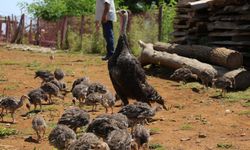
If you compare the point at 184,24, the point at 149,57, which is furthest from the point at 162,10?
the point at 149,57

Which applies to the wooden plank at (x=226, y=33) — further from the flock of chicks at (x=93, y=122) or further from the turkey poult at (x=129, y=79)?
the turkey poult at (x=129, y=79)

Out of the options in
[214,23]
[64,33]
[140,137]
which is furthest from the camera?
[64,33]

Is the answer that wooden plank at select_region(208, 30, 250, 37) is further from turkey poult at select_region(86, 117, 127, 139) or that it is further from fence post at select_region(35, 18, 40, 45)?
fence post at select_region(35, 18, 40, 45)

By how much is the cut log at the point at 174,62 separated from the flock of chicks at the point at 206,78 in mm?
147

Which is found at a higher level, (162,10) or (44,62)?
(162,10)

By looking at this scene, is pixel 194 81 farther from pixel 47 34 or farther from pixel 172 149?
pixel 47 34

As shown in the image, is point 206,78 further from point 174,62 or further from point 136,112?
point 136,112

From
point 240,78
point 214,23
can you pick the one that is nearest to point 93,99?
point 240,78

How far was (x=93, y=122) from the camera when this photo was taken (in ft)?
25.3

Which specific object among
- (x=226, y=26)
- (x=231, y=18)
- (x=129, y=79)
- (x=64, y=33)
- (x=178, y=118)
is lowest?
(x=178, y=118)

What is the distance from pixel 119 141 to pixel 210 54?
957 cm

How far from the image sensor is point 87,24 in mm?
30594

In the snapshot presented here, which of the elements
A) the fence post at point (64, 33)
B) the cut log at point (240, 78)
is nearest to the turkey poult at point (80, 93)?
the cut log at point (240, 78)

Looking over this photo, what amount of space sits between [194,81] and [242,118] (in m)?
4.63
